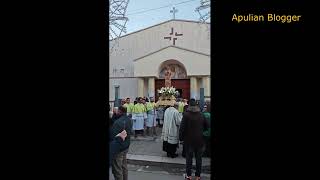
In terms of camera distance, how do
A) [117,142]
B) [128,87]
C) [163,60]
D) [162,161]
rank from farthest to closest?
[128,87]
[163,60]
[162,161]
[117,142]

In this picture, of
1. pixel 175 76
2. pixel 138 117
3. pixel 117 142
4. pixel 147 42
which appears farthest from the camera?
pixel 147 42

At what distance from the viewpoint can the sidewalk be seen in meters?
7.61

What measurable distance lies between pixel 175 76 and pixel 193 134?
51.3 feet

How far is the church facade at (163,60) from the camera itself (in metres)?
20.3

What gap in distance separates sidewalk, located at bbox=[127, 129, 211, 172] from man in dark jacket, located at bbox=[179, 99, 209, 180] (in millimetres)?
1059

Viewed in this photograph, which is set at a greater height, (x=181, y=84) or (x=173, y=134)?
(x=181, y=84)

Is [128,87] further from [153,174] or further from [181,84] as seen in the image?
[153,174]

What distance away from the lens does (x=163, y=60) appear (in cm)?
2095

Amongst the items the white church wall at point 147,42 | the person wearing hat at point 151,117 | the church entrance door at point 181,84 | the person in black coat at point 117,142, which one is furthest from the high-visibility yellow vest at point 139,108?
the white church wall at point 147,42

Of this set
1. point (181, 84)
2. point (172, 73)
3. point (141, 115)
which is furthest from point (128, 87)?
point (141, 115)

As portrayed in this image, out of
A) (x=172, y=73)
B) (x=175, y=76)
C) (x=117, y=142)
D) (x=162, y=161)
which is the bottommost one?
(x=162, y=161)

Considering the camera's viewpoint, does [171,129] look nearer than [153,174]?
No

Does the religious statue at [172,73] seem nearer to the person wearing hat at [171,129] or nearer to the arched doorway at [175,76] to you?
the arched doorway at [175,76]

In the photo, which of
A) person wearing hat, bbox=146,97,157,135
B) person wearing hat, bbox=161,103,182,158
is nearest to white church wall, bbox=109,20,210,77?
person wearing hat, bbox=146,97,157,135
